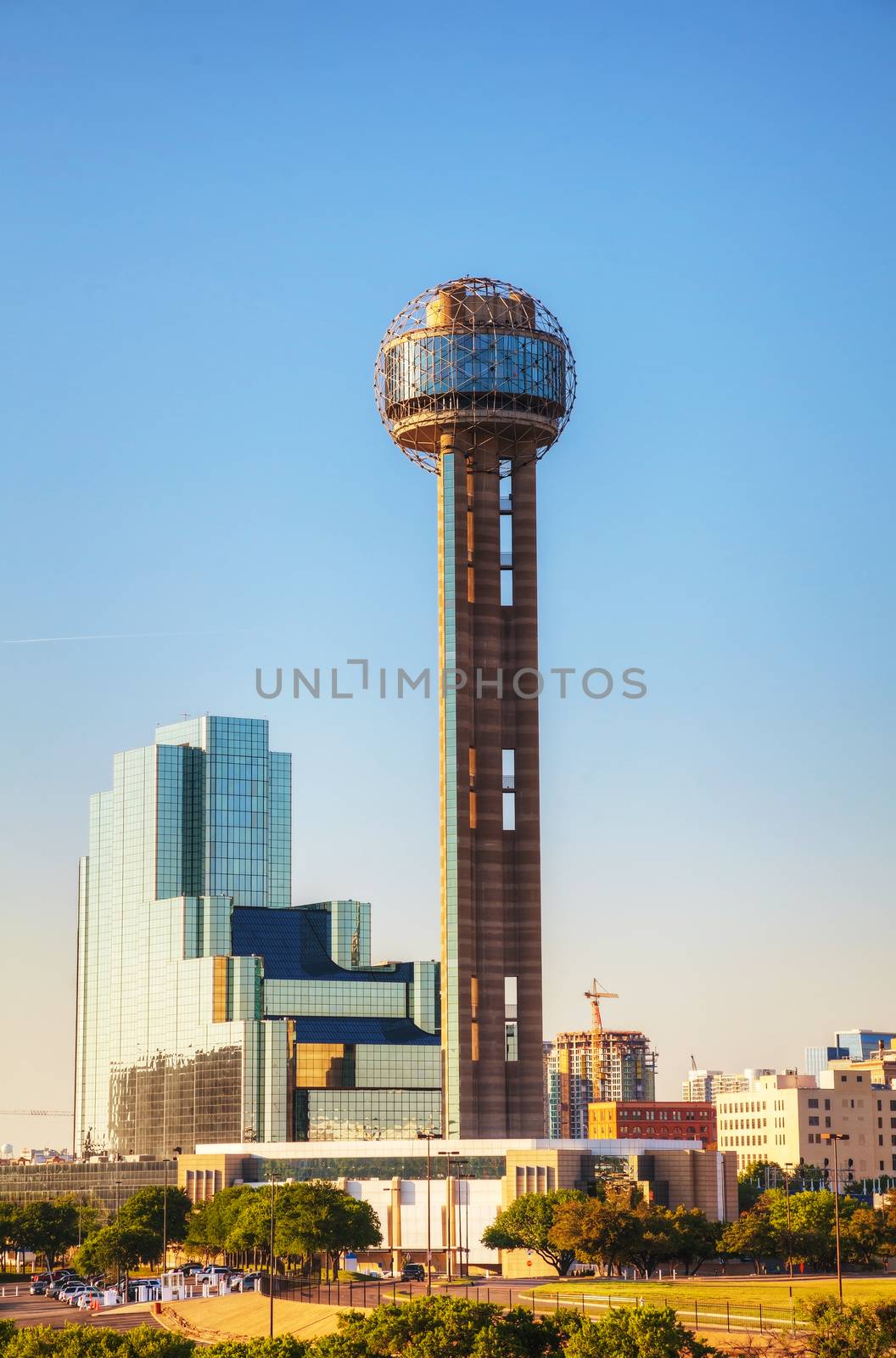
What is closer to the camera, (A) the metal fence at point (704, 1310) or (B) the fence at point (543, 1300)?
(A) the metal fence at point (704, 1310)

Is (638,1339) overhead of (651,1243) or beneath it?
overhead

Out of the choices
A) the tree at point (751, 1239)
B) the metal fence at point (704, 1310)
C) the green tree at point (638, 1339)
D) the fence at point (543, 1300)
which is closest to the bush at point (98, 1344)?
the fence at point (543, 1300)

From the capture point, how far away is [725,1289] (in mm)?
157625

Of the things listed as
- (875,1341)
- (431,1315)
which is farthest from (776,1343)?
(431,1315)

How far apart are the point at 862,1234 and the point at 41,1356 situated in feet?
302

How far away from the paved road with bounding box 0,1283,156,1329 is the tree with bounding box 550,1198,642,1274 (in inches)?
1489

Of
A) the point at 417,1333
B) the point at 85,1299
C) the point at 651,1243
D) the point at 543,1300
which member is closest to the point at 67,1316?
the point at 85,1299

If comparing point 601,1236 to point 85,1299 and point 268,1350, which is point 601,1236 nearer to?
point 85,1299

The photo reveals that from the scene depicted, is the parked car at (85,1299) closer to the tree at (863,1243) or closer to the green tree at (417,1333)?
the tree at (863,1243)

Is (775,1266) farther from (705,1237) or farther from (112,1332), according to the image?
(112,1332)

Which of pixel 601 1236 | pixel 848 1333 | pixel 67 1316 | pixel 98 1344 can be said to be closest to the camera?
pixel 848 1333

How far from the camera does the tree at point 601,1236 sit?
186750 mm

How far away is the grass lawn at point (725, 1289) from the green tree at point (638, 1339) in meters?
25.6

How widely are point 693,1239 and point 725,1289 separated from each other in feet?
119
